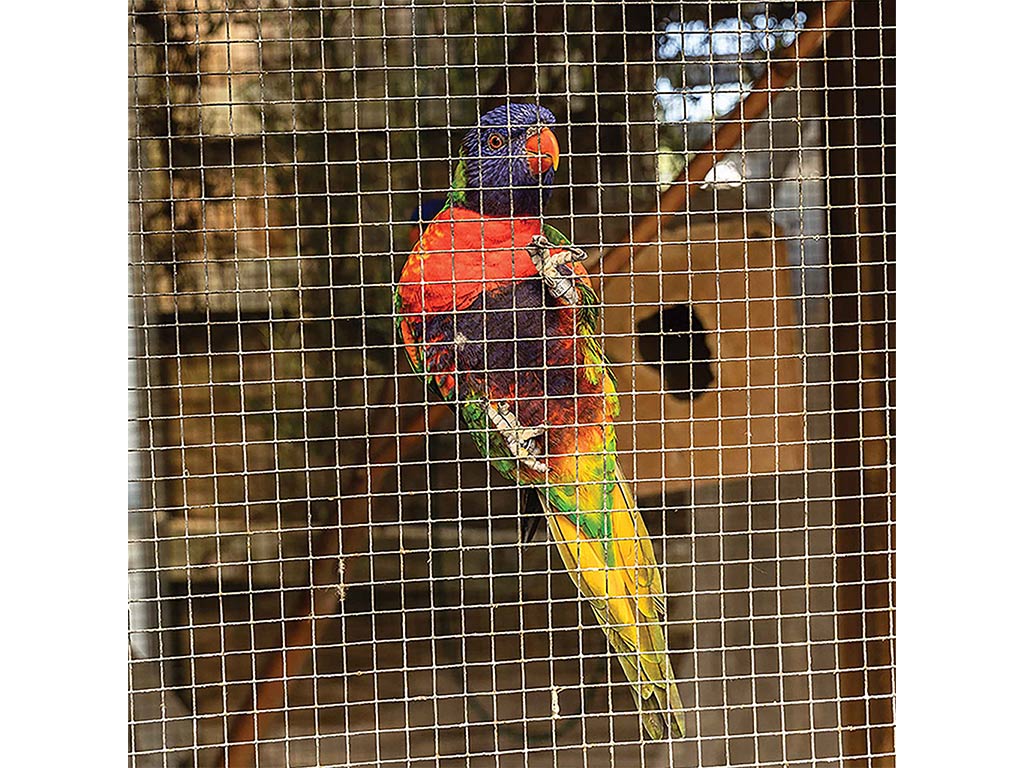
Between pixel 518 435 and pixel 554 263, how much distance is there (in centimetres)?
16

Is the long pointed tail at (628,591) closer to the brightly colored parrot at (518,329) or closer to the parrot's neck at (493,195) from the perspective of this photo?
the brightly colored parrot at (518,329)

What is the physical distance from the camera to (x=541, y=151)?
0.83 metres

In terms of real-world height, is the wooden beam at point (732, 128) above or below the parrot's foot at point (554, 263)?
above

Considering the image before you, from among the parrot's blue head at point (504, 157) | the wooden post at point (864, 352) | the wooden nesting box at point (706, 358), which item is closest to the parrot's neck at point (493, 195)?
the parrot's blue head at point (504, 157)

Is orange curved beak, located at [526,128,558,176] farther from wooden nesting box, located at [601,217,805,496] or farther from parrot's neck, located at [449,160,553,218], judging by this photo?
wooden nesting box, located at [601,217,805,496]

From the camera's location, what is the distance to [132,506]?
32.4 inches

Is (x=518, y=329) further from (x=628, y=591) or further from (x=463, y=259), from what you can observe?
(x=628, y=591)

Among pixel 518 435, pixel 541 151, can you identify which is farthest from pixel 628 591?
pixel 541 151

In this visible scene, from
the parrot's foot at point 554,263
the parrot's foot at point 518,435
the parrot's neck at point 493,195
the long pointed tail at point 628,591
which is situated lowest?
the long pointed tail at point 628,591

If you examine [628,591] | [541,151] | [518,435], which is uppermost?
[541,151]

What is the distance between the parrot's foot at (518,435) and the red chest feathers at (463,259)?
0.10 metres

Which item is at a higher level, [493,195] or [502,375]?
[493,195]

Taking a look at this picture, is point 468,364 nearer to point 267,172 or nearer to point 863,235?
point 267,172

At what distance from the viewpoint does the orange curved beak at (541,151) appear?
32.5 inches
